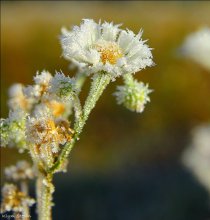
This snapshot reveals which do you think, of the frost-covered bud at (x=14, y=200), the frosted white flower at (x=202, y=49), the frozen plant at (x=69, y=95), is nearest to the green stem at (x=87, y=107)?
the frozen plant at (x=69, y=95)

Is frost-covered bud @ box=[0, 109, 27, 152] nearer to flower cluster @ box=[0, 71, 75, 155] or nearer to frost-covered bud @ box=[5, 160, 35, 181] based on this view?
flower cluster @ box=[0, 71, 75, 155]

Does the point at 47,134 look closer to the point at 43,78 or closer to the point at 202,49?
the point at 43,78

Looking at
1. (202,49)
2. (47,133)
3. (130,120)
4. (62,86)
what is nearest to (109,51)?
(62,86)

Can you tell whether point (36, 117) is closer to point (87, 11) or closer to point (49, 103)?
point (49, 103)

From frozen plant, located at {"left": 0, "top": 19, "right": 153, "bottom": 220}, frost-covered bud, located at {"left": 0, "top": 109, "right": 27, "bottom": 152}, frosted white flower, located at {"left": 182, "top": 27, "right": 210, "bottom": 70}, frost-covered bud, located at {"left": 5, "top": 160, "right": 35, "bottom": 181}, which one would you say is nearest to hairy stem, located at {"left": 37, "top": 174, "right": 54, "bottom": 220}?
frozen plant, located at {"left": 0, "top": 19, "right": 153, "bottom": 220}

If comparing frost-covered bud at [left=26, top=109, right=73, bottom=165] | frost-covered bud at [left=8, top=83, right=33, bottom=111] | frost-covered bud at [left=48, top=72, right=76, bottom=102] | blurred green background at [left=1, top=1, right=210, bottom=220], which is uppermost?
blurred green background at [left=1, top=1, right=210, bottom=220]

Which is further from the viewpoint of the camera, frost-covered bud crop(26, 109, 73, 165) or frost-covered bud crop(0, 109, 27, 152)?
frost-covered bud crop(0, 109, 27, 152)
